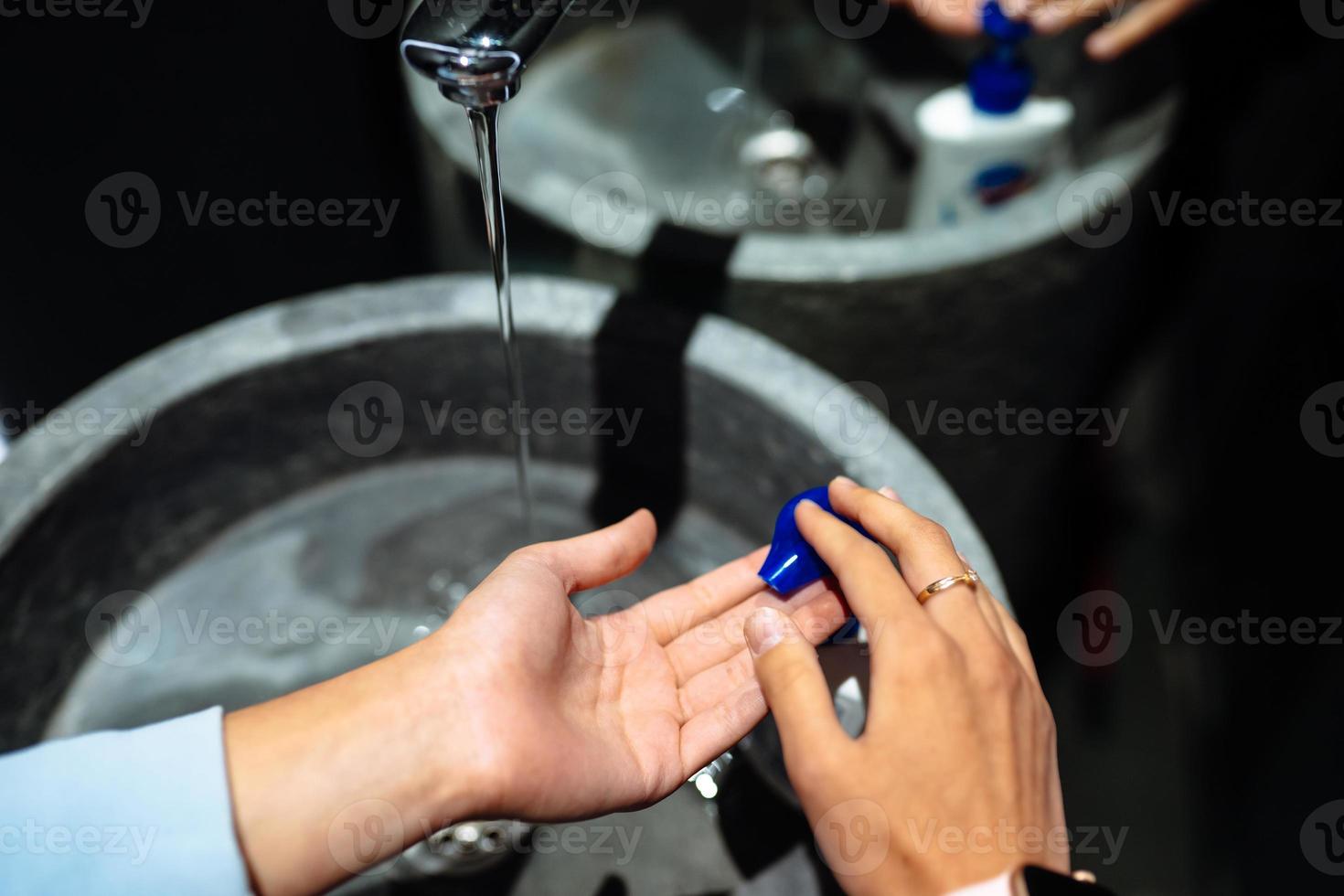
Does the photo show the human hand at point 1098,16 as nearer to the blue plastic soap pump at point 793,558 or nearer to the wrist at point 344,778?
the blue plastic soap pump at point 793,558

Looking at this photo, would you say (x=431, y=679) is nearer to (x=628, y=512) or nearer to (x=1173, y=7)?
(x=628, y=512)

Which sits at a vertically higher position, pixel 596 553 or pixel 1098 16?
pixel 1098 16

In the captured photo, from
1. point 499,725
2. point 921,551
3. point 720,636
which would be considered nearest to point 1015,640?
point 921,551

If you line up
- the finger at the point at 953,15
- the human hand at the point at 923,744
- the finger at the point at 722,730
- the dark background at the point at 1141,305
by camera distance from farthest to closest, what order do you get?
the finger at the point at 953,15 → the dark background at the point at 1141,305 → the finger at the point at 722,730 → the human hand at the point at 923,744

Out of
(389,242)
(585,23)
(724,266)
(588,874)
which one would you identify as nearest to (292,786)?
(588,874)

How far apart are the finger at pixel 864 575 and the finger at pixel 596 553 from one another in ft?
0.36

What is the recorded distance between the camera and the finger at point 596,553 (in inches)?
25.3

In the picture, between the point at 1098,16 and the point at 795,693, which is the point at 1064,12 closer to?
the point at 1098,16

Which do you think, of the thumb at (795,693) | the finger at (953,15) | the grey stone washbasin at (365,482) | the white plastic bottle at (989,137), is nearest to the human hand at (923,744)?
the thumb at (795,693)

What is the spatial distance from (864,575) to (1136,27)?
2.37 ft

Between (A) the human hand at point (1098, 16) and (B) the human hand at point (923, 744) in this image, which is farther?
(A) the human hand at point (1098, 16)

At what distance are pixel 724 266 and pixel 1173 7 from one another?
0.53m

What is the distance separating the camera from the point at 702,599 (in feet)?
2.22

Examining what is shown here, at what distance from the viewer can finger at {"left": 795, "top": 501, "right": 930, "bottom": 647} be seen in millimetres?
544
